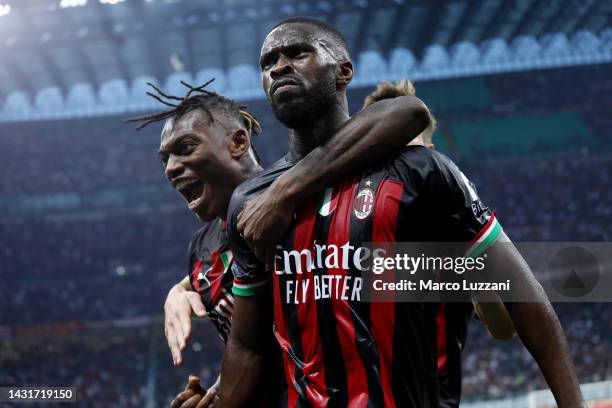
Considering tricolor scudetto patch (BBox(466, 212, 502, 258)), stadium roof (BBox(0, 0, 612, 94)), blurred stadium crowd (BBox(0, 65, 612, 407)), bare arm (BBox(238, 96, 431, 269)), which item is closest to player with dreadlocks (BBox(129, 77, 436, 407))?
bare arm (BBox(238, 96, 431, 269))

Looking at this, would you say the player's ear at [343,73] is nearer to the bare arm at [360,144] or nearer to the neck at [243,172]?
the bare arm at [360,144]

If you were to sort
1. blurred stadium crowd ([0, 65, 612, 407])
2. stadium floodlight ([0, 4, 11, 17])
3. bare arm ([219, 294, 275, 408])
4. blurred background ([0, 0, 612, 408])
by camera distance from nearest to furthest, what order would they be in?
1. bare arm ([219, 294, 275, 408])
2. stadium floodlight ([0, 4, 11, 17])
3. blurred background ([0, 0, 612, 408])
4. blurred stadium crowd ([0, 65, 612, 407])

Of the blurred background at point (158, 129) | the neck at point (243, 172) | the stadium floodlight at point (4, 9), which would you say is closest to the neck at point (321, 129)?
the neck at point (243, 172)

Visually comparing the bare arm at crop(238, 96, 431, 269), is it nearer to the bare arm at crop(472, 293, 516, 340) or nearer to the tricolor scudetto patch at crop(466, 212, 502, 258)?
the tricolor scudetto patch at crop(466, 212, 502, 258)

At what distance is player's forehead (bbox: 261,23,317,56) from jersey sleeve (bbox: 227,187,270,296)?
52 centimetres

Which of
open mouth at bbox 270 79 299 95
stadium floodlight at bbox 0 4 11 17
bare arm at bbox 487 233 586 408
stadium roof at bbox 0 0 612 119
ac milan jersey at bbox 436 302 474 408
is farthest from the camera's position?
stadium roof at bbox 0 0 612 119

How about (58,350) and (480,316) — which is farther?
→ (58,350)

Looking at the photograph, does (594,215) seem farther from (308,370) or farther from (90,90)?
(308,370)

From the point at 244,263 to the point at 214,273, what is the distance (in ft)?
2.64

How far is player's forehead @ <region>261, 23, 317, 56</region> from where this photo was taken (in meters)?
2.21

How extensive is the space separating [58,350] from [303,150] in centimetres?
2239

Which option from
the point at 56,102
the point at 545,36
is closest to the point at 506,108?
the point at 545,36

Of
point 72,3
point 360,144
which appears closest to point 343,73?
point 360,144

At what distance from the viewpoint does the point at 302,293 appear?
212 centimetres
